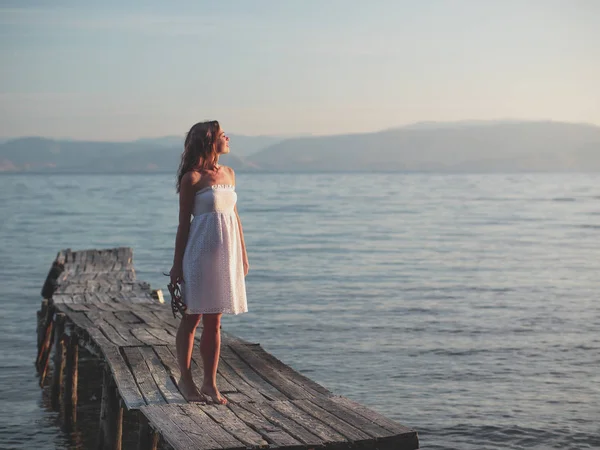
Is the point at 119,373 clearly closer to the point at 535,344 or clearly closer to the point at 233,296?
the point at 233,296

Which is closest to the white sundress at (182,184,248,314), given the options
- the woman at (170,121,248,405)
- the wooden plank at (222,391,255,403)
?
the woman at (170,121,248,405)

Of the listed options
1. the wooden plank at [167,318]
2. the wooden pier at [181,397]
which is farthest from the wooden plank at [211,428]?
the wooden plank at [167,318]

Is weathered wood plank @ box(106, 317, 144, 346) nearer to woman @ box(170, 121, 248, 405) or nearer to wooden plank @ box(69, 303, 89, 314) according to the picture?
wooden plank @ box(69, 303, 89, 314)

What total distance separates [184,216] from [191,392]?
60.2 inches

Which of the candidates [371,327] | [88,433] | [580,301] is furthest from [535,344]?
[88,433]

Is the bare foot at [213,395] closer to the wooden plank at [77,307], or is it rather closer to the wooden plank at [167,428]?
the wooden plank at [167,428]

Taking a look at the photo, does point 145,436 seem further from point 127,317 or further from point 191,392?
A: point 127,317

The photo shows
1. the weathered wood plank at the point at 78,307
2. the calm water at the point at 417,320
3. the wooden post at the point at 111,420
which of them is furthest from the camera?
the weathered wood plank at the point at 78,307

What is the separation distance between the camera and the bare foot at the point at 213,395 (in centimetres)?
723

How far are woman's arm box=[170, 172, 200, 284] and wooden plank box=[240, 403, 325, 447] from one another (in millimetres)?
1195

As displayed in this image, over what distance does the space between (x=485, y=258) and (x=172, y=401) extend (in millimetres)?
27542

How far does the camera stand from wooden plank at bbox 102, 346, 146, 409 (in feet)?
24.0

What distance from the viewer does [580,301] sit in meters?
22.6

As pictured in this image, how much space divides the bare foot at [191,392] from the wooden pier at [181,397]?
3.0 inches
